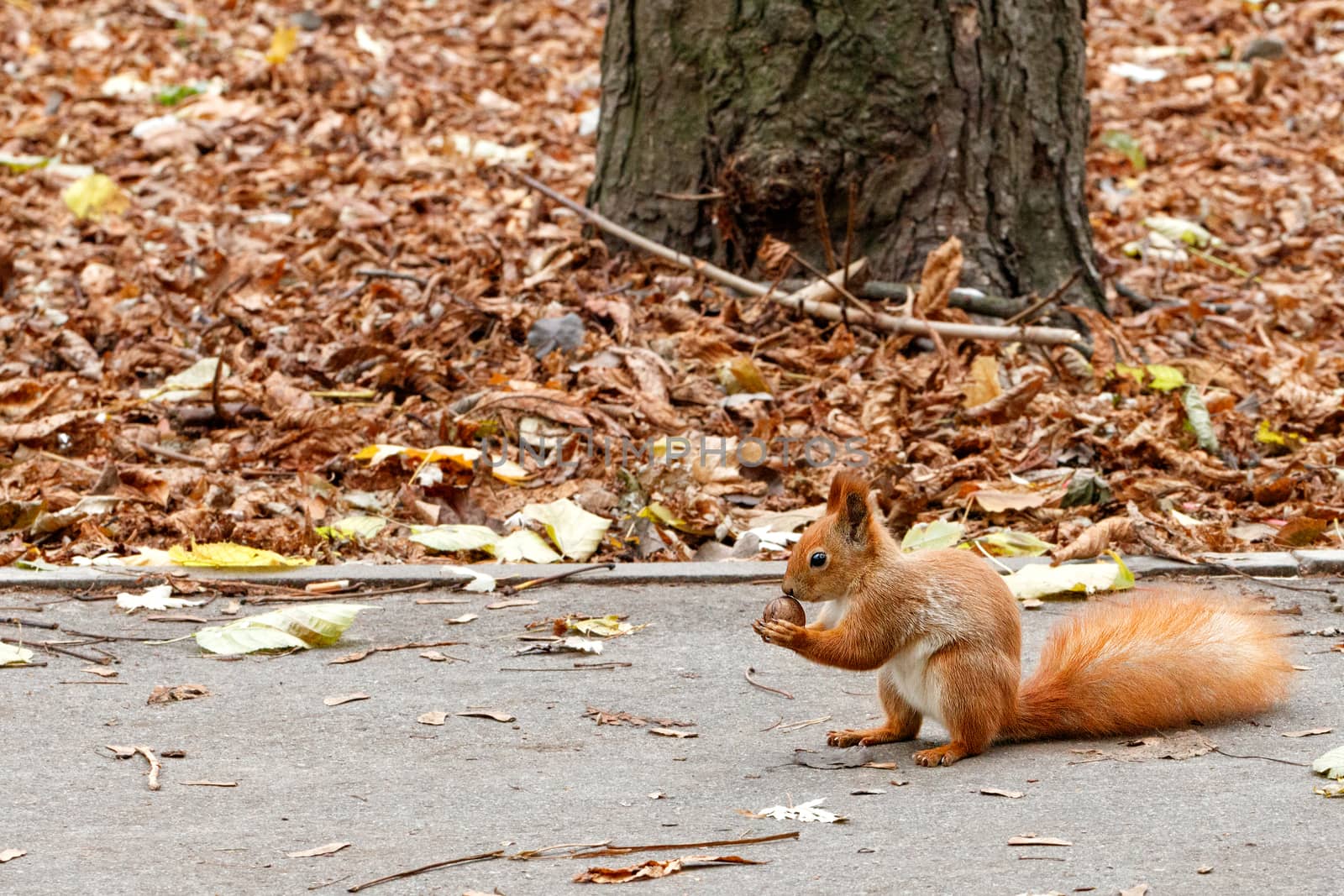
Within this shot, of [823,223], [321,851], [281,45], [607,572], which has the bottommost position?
[607,572]

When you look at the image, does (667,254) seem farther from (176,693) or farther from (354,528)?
(176,693)

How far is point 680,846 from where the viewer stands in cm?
253

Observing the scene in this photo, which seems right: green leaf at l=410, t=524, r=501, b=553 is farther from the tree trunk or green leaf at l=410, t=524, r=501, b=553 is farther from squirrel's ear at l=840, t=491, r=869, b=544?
the tree trunk

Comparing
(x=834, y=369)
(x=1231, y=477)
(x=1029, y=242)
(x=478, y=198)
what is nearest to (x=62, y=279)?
(x=478, y=198)

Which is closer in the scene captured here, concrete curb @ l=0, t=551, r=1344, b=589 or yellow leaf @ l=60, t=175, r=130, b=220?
concrete curb @ l=0, t=551, r=1344, b=589

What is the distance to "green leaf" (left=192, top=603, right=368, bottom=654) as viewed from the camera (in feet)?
12.8

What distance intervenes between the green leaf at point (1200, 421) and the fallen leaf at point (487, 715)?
10.2 ft

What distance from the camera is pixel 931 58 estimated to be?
625cm

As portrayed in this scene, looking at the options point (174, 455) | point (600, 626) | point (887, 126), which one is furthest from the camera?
point (887, 126)

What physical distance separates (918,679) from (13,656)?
2165 mm

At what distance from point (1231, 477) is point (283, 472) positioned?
3206 mm

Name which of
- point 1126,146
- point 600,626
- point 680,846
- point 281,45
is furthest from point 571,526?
point 281,45

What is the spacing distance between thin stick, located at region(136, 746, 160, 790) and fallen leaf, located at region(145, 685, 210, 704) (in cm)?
33

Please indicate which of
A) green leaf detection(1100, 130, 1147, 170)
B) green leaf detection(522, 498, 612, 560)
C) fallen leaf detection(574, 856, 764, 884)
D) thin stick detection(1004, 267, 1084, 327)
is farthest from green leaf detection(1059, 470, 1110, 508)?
green leaf detection(1100, 130, 1147, 170)
